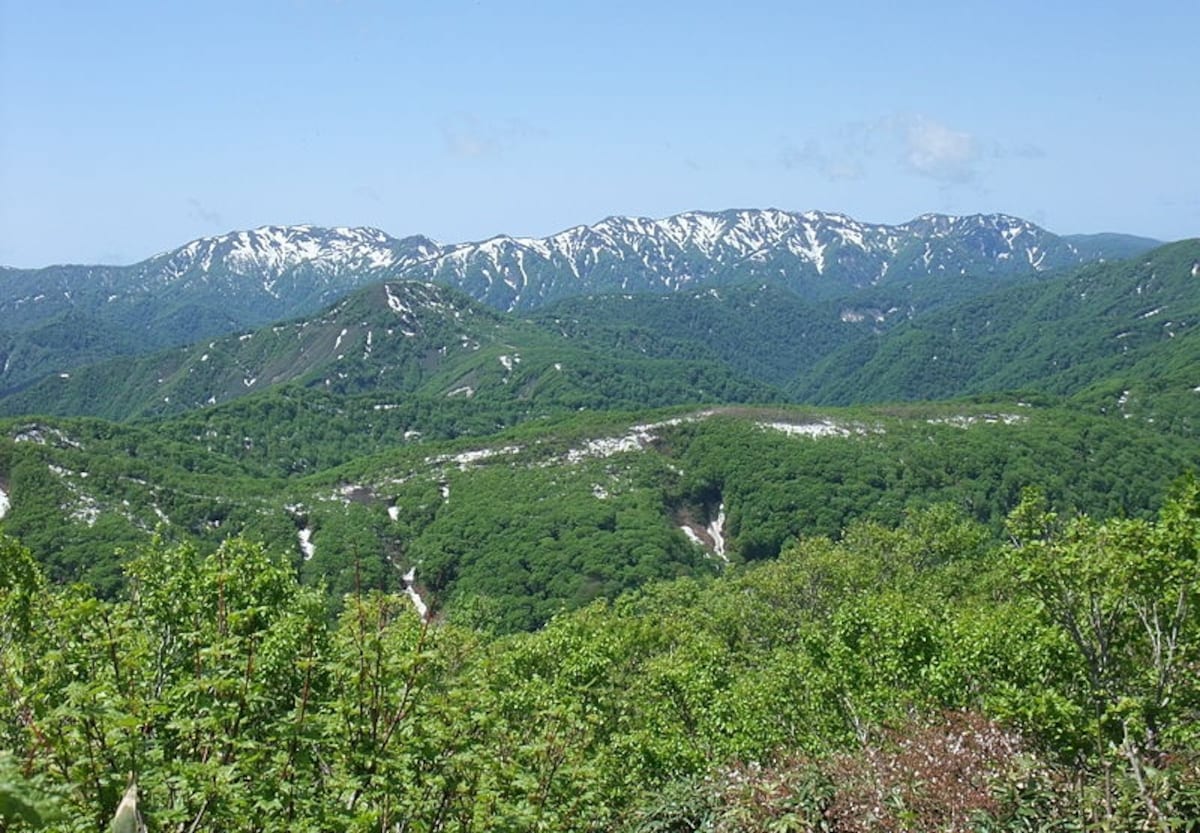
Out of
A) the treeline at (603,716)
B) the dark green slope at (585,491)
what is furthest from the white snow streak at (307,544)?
the treeline at (603,716)

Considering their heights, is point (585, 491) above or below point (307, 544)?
above

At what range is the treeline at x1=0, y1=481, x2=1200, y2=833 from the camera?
27.9 feet

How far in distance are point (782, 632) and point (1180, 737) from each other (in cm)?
3993

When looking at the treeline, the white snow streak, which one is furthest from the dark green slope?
the treeline

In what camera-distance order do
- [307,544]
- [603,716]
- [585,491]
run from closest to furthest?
[603,716] → [307,544] → [585,491]

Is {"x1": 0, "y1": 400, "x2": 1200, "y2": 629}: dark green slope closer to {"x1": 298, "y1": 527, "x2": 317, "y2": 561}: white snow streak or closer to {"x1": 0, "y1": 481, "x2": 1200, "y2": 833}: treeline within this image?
{"x1": 298, "y1": 527, "x2": 317, "y2": 561}: white snow streak

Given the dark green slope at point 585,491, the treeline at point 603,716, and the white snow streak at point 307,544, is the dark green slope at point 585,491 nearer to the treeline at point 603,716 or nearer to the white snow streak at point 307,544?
the white snow streak at point 307,544

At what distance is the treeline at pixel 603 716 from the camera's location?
27.9 ft

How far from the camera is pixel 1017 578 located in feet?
54.2

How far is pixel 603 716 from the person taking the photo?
668 inches

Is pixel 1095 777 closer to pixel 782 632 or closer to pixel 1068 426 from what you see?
pixel 782 632

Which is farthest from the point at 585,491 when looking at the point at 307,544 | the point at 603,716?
the point at 603,716

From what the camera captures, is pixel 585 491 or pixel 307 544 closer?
pixel 307 544

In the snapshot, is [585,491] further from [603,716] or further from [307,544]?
[603,716]
